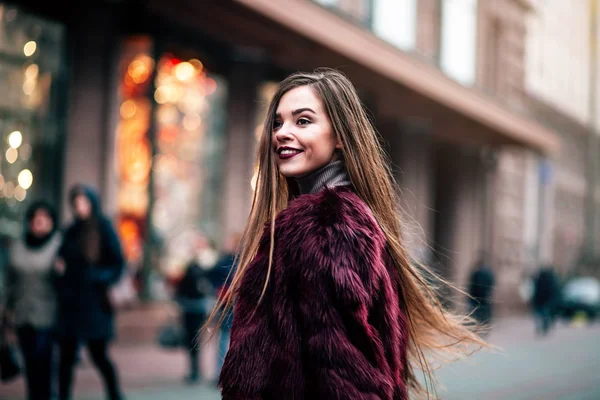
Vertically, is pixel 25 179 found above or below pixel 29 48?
below

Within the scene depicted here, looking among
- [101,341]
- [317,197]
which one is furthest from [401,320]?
[101,341]

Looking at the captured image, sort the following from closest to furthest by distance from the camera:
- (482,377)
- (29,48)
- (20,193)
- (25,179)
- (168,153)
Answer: (482,377) < (20,193) < (25,179) < (29,48) < (168,153)

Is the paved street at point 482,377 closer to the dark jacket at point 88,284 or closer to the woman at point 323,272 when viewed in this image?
the dark jacket at point 88,284

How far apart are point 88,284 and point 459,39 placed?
1916 centimetres

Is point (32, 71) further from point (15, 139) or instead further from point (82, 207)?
point (82, 207)

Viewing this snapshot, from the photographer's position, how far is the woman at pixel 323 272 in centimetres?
224

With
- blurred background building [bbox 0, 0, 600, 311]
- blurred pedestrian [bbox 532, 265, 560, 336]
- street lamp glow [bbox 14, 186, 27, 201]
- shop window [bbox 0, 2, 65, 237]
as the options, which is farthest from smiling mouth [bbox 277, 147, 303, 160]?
blurred pedestrian [bbox 532, 265, 560, 336]

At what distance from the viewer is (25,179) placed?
37.8 ft

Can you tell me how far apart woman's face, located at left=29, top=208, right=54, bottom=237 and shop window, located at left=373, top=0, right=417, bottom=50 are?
12.9 meters

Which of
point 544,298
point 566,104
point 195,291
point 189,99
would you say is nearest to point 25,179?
point 195,291

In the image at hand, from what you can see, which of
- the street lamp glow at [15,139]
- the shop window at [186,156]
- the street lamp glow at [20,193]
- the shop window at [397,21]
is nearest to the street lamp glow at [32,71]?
the street lamp glow at [15,139]

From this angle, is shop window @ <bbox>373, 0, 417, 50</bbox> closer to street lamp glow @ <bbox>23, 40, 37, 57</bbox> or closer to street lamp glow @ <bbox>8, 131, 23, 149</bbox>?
street lamp glow @ <bbox>23, 40, 37, 57</bbox>

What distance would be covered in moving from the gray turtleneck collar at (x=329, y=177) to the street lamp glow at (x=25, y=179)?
959 centimetres

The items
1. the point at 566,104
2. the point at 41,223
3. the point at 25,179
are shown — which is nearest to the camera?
the point at 41,223
